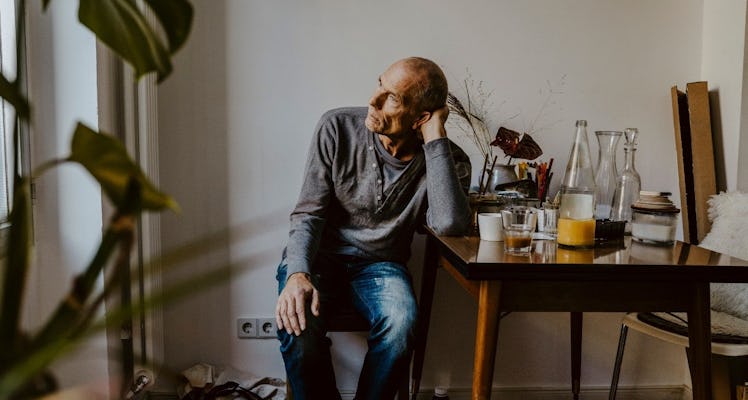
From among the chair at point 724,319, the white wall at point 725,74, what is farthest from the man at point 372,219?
the white wall at point 725,74

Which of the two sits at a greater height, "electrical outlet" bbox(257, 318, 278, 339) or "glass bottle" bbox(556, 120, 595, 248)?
"glass bottle" bbox(556, 120, 595, 248)

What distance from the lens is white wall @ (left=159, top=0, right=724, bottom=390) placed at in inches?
80.6

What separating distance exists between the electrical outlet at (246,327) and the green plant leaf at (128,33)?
1828 millimetres

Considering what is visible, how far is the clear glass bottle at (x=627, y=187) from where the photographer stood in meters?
1.62

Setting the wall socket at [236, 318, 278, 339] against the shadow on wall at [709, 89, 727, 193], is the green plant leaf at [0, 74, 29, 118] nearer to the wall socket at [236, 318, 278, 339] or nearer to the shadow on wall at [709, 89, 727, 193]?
the wall socket at [236, 318, 278, 339]

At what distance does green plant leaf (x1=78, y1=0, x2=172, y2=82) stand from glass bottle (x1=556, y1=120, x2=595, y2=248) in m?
1.20

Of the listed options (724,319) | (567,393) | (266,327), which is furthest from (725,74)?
(266,327)

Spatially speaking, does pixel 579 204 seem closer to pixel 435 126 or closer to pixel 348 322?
pixel 435 126

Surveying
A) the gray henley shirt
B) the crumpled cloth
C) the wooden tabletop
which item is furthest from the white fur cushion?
the crumpled cloth

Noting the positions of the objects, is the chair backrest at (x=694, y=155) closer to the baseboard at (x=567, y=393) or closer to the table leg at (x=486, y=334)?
the baseboard at (x=567, y=393)

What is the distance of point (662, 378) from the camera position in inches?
90.4

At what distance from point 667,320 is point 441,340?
2.64 feet

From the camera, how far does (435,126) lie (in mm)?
1711

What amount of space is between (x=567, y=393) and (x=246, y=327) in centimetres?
128
